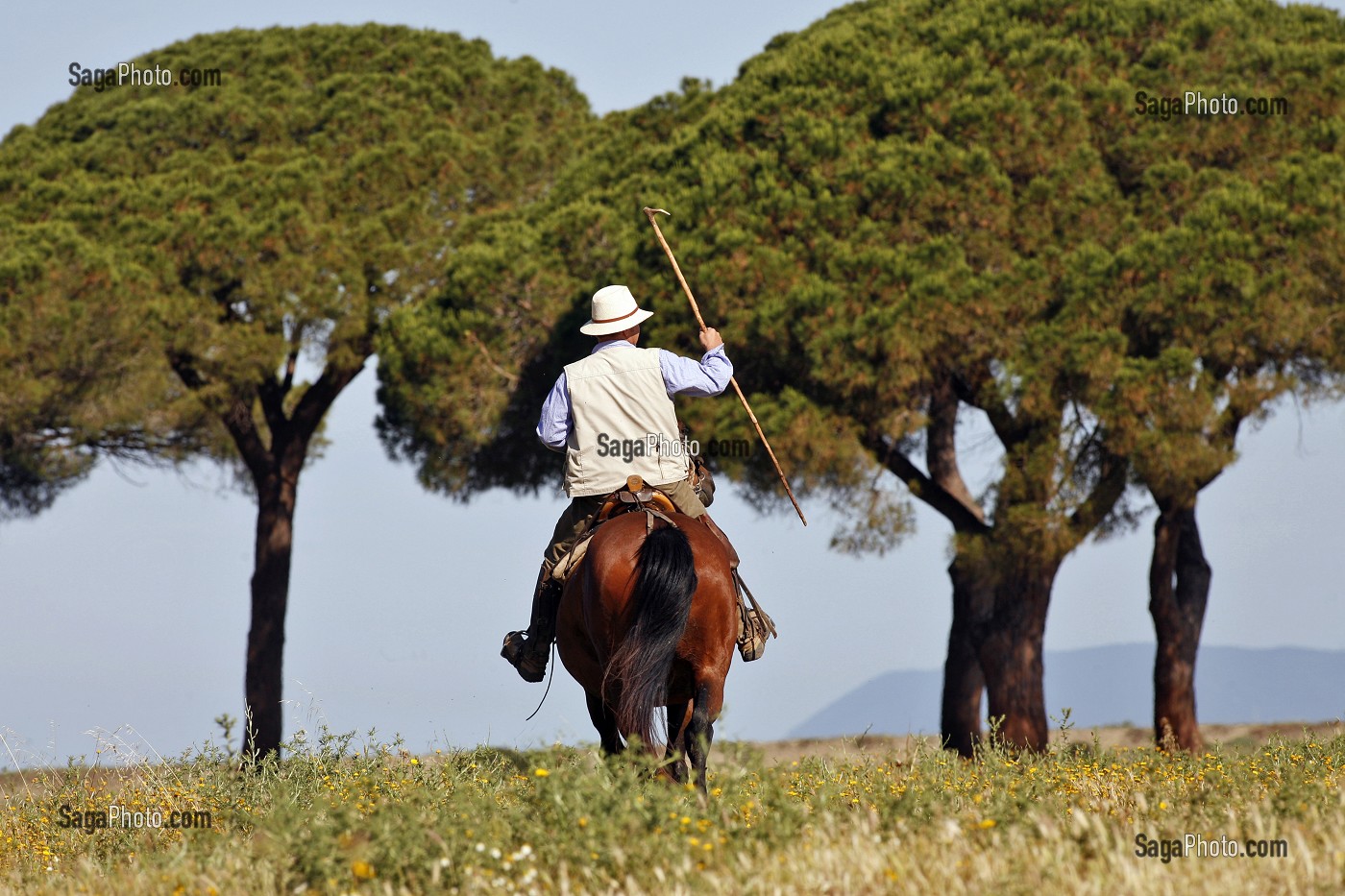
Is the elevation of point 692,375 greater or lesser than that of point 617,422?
greater

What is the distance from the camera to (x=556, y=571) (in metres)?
7.99

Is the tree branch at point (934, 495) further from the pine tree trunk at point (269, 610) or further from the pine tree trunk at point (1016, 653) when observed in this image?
the pine tree trunk at point (269, 610)

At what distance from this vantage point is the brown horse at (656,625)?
23.5 ft

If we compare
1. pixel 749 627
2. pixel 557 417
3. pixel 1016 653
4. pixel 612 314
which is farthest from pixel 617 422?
pixel 1016 653

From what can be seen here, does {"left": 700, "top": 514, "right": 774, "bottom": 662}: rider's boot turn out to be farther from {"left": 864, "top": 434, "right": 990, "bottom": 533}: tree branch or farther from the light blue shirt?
{"left": 864, "top": 434, "right": 990, "bottom": 533}: tree branch

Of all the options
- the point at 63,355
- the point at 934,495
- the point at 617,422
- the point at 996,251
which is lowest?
the point at 617,422

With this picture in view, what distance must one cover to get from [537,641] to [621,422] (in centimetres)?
134

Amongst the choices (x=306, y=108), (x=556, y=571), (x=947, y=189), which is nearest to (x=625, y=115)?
(x=306, y=108)

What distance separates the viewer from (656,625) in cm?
716

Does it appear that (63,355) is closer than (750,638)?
No

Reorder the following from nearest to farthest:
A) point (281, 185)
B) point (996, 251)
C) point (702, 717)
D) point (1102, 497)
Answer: point (702, 717) → point (1102, 497) → point (996, 251) → point (281, 185)
